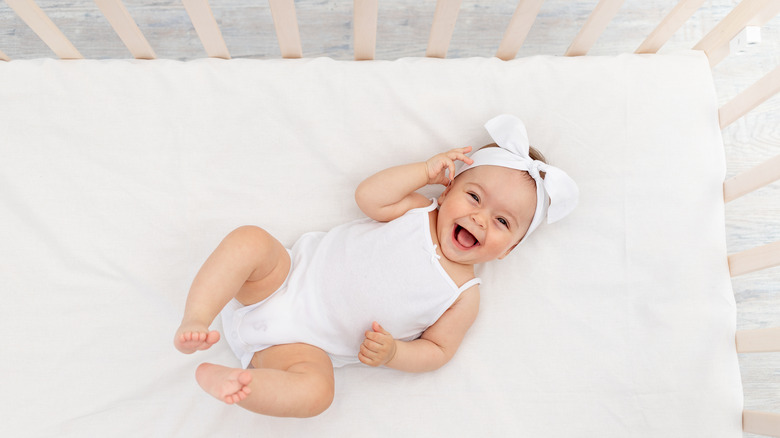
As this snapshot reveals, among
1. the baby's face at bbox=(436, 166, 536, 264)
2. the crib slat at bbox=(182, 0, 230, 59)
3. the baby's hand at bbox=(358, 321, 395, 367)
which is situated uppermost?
the crib slat at bbox=(182, 0, 230, 59)

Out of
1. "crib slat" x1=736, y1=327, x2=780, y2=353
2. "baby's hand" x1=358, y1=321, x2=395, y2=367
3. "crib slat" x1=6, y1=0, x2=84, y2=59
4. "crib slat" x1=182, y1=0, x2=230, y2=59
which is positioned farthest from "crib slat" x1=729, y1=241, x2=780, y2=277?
"crib slat" x1=6, y1=0, x2=84, y2=59

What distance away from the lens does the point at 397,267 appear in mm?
1149

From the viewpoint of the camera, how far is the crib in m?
1.14

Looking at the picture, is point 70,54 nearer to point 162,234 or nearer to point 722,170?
point 162,234

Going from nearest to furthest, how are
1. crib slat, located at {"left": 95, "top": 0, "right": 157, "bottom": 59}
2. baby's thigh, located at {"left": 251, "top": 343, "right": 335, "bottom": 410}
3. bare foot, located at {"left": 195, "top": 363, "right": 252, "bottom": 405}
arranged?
bare foot, located at {"left": 195, "top": 363, "right": 252, "bottom": 405} < baby's thigh, located at {"left": 251, "top": 343, "right": 335, "bottom": 410} < crib slat, located at {"left": 95, "top": 0, "right": 157, "bottom": 59}

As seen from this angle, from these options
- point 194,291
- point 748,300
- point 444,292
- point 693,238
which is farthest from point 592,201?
point 194,291

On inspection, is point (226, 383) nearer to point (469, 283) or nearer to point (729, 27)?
point (469, 283)

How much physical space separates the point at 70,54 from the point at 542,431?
128 cm

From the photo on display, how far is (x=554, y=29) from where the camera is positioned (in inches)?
66.5

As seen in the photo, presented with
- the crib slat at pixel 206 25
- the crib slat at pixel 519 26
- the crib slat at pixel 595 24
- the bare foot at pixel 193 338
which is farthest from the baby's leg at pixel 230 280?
the crib slat at pixel 595 24

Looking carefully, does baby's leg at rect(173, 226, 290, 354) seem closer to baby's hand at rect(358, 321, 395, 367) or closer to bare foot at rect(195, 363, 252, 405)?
bare foot at rect(195, 363, 252, 405)

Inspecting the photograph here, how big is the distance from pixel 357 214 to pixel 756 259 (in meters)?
0.83

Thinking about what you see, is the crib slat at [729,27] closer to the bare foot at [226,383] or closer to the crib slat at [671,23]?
the crib slat at [671,23]

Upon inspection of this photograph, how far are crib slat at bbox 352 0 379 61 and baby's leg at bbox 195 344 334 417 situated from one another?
0.64 metres
